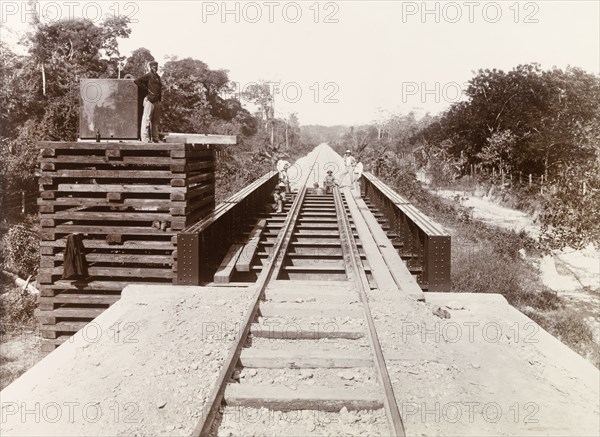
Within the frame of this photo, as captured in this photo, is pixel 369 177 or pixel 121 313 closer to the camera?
pixel 121 313

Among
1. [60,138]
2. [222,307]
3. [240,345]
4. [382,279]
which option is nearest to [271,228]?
[382,279]

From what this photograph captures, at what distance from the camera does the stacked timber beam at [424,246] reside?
23.1ft

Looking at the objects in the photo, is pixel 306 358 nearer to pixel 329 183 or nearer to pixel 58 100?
pixel 329 183

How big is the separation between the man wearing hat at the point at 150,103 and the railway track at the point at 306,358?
269 centimetres

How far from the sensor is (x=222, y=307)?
6.22 metres

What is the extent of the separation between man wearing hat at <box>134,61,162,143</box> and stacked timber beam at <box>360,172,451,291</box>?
4255mm

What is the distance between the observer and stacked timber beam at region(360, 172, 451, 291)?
703 cm

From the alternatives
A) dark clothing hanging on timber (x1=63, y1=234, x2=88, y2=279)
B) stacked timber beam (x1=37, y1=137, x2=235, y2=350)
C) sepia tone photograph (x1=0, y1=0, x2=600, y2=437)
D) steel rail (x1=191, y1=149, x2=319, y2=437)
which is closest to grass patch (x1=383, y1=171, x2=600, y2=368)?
sepia tone photograph (x1=0, y1=0, x2=600, y2=437)

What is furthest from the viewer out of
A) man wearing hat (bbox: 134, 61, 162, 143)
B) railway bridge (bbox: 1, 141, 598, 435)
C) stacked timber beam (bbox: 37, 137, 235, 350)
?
man wearing hat (bbox: 134, 61, 162, 143)

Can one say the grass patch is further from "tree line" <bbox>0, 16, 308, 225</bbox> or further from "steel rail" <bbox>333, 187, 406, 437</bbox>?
"tree line" <bbox>0, 16, 308, 225</bbox>

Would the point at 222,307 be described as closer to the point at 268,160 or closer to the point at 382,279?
the point at 382,279

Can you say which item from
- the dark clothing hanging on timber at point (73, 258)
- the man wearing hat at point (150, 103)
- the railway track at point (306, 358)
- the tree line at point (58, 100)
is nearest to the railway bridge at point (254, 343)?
the railway track at point (306, 358)

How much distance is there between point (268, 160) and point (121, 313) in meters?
28.3

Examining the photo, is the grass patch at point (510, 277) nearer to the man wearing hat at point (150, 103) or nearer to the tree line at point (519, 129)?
the tree line at point (519, 129)
